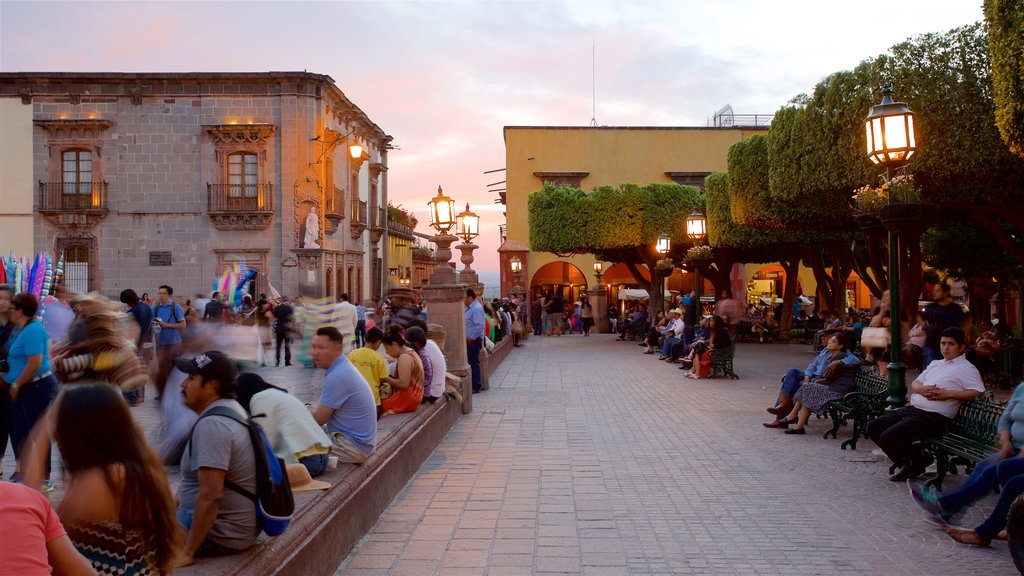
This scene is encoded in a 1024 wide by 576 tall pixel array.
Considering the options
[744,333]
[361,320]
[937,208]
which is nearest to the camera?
[937,208]

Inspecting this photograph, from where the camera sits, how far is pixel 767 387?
53.1ft

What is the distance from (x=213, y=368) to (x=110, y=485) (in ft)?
4.94

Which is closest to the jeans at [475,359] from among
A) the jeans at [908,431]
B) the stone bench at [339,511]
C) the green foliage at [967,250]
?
the stone bench at [339,511]

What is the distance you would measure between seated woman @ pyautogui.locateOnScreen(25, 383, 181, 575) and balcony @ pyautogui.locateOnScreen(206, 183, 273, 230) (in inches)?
1198

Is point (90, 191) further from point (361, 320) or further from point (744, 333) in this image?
point (744, 333)

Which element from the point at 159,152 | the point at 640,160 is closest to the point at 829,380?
the point at 159,152

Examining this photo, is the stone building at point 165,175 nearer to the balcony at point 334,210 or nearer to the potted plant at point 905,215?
the balcony at point 334,210

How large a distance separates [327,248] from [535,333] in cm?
905

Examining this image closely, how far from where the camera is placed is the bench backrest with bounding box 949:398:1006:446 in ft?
23.9

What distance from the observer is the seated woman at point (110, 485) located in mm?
2957

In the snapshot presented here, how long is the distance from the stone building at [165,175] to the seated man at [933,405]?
87.1 ft

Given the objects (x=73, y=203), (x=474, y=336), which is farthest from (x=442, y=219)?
(x=73, y=203)

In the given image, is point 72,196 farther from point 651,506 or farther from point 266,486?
point 266,486

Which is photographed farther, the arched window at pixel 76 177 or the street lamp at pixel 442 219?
the arched window at pixel 76 177
